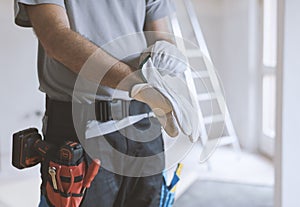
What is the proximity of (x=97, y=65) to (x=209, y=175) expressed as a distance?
232 centimetres

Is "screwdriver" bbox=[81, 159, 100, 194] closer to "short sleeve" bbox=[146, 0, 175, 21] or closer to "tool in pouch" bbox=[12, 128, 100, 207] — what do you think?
"tool in pouch" bbox=[12, 128, 100, 207]

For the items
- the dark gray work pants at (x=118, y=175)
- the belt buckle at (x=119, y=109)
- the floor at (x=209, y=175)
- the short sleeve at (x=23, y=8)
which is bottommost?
the floor at (x=209, y=175)

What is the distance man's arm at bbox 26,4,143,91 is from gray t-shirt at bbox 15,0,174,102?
9 cm

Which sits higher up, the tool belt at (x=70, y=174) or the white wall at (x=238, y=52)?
the tool belt at (x=70, y=174)

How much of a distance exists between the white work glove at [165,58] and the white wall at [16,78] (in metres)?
0.98

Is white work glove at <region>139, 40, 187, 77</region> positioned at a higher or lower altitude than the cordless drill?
higher

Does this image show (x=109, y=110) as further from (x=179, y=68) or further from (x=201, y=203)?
(x=201, y=203)

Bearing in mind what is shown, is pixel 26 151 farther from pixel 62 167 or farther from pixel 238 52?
pixel 238 52

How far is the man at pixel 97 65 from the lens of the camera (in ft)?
3.03

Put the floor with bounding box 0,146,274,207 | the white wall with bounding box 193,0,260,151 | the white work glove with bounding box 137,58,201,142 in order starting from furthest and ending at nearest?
the white wall with bounding box 193,0,260,151
the floor with bounding box 0,146,274,207
the white work glove with bounding box 137,58,201,142

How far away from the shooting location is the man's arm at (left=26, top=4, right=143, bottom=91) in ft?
3.00

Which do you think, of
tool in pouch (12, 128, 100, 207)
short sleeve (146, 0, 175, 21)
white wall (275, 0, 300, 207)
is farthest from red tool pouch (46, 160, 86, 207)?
white wall (275, 0, 300, 207)

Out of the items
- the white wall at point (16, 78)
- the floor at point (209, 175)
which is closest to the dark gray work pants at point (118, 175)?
the floor at point (209, 175)

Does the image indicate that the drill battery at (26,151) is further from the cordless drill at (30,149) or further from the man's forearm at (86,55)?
the man's forearm at (86,55)
